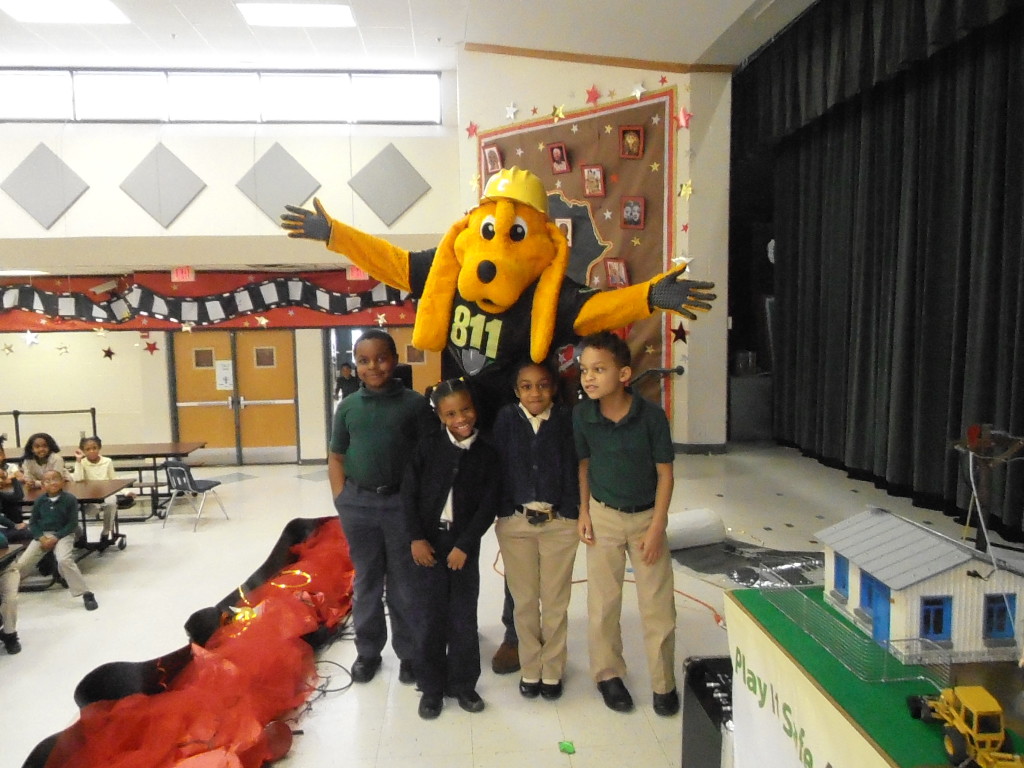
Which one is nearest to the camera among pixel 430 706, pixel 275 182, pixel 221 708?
pixel 221 708

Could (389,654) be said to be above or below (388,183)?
below

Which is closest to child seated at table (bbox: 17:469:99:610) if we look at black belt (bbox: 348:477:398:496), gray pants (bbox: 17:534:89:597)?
gray pants (bbox: 17:534:89:597)

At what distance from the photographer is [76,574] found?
10.6ft

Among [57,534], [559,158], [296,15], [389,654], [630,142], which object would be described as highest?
[296,15]

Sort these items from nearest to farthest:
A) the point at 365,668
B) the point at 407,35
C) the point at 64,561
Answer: the point at 365,668, the point at 64,561, the point at 407,35

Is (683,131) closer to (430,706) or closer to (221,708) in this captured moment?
(430,706)

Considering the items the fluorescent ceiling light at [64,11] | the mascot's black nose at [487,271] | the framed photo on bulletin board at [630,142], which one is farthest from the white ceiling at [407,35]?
the mascot's black nose at [487,271]

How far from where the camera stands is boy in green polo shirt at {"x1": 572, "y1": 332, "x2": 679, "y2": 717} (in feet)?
6.28

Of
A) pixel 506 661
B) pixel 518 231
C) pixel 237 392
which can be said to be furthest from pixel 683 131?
pixel 237 392

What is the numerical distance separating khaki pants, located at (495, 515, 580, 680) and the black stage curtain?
2.64 meters

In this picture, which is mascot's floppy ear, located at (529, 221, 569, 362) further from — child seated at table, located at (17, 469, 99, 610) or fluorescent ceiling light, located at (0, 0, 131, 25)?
fluorescent ceiling light, located at (0, 0, 131, 25)

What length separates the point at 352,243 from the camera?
2.35 metres

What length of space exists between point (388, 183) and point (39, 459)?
10.9 feet

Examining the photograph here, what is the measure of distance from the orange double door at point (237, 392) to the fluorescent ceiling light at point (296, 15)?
10.8 ft
